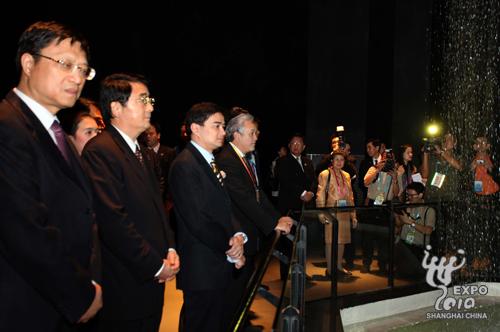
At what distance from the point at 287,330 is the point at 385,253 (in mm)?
3529

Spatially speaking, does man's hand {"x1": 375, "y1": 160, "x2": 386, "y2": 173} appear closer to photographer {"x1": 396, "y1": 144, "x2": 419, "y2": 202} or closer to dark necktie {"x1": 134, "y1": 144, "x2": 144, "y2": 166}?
photographer {"x1": 396, "y1": 144, "x2": 419, "y2": 202}

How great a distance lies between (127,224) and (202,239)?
23.3 inches

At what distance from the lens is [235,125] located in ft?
11.3

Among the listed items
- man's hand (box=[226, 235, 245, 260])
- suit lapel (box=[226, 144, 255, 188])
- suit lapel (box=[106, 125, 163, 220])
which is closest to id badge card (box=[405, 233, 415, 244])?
suit lapel (box=[226, 144, 255, 188])

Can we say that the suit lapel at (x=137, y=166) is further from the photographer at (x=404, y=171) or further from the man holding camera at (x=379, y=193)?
the photographer at (x=404, y=171)

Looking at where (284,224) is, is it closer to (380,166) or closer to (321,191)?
(321,191)

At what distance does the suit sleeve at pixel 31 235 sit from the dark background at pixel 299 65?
16.5 feet

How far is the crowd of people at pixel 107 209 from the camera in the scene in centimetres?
134

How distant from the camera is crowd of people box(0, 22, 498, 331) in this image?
134cm

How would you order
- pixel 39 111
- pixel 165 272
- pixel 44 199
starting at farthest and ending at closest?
pixel 165 272 → pixel 39 111 → pixel 44 199

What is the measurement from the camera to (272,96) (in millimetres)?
9281

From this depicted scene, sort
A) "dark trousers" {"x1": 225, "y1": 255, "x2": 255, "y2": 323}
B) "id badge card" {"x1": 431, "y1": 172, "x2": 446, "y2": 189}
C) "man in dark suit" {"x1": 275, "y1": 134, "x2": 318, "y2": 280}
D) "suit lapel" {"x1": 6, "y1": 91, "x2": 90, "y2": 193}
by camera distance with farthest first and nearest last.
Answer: "man in dark suit" {"x1": 275, "y1": 134, "x2": 318, "y2": 280}
"id badge card" {"x1": 431, "y1": 172, "x2": 446, "y2": 189}
"dark trousers" {"x1": 225, "y1": 255, "x2": 255, "y2": 323}
"suit lapel" {"x1": 6, "y1": 91, "x2": 90, "y2": 193}

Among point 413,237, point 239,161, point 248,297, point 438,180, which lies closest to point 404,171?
point 438,180
